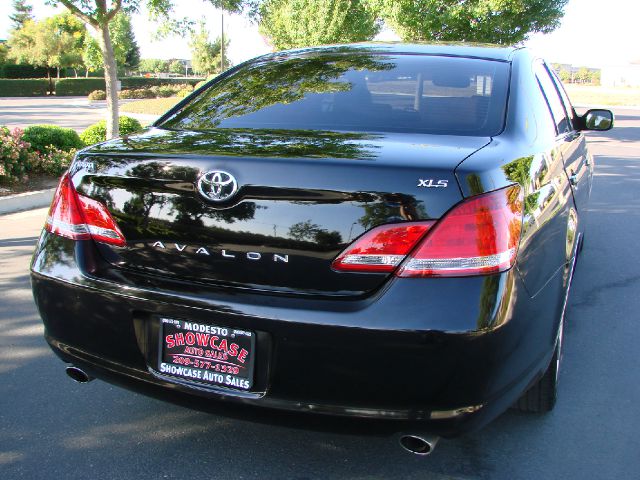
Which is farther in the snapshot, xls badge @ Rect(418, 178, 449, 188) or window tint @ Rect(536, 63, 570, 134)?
window tint @ Rect(536, 63, 570, 134)

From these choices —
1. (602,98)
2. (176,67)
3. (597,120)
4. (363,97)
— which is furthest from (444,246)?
(176,67)

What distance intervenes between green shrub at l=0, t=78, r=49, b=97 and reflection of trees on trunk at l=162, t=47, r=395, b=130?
161 feet

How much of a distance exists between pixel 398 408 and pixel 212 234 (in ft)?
2.78

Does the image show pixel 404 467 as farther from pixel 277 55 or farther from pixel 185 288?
pixel 277 55

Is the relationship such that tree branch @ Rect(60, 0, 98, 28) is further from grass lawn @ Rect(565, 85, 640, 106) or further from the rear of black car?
grass lawn @ Rect(565, 85, 640, 106)

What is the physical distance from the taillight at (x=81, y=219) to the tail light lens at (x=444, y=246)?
35.8 inches

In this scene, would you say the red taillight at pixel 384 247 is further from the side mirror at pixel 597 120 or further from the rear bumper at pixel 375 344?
the side mirror at pixel 597 120

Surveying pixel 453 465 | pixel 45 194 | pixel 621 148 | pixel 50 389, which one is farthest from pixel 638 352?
pixel 621 148

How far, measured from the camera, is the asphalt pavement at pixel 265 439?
8.59 ft

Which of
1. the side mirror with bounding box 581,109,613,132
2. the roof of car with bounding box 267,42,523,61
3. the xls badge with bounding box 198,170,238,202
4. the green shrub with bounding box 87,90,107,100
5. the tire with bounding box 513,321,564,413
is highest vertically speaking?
the green shrub with bounding box 87,90,107,100

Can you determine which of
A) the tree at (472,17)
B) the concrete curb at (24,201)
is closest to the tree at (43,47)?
the tree at (472,17)

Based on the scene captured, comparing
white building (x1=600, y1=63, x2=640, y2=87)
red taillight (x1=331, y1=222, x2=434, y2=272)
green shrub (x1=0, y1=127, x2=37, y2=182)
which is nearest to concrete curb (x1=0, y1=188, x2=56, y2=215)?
green shrub (x1=0, y1=127, x2=37, y2=182)

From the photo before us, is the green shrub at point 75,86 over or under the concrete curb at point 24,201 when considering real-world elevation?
over

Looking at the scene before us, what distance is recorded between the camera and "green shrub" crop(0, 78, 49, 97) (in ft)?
152
